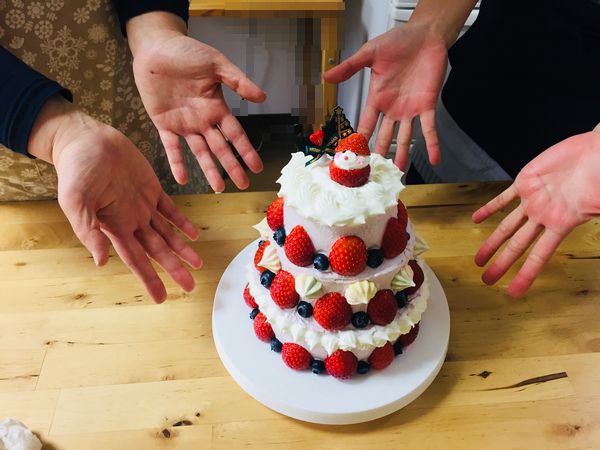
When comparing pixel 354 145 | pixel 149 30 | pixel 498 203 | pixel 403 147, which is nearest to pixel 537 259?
pixel 498 203

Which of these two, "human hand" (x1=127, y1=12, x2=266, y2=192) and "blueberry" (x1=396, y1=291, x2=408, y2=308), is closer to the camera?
"blueberry" (x1=396, y1=291, x2=408, y2=308)

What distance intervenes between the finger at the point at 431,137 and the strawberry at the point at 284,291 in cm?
46

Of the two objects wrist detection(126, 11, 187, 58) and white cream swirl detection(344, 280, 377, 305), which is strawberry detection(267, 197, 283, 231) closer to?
white cream swirl detection(344, 280, 377, 305)

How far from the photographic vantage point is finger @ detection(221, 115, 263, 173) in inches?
44.3

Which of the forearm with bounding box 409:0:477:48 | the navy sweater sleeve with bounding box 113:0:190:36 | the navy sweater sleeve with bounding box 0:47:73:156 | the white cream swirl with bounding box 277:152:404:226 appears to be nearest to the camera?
the white cream swirl with bounding box 277:152:404:226

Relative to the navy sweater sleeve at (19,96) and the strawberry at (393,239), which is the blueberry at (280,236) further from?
the navy sweater sleeve at (19,96)

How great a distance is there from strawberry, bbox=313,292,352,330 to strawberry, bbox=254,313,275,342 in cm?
14

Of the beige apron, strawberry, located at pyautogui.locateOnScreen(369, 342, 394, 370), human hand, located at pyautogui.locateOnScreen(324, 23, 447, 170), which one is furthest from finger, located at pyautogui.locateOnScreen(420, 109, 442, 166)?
the beige apron

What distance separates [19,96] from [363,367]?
0.80 metres

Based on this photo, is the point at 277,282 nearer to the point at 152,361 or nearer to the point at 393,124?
the point at 152,361

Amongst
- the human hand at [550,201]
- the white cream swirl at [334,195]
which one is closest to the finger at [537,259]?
the human hand at [550,201]

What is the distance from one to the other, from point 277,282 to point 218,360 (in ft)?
0.77

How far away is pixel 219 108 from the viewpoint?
45.9 inches

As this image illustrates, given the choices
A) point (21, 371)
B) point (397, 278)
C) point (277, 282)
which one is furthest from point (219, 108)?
point (21, 371)
